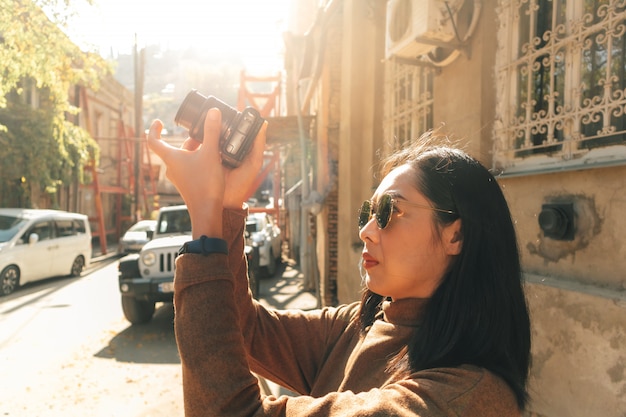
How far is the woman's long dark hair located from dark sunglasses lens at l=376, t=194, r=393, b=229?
0.29 feet

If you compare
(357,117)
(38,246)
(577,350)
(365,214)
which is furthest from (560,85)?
(38,246)

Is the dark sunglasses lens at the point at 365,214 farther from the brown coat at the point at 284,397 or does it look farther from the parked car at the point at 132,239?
the parked car at the point at 132,239

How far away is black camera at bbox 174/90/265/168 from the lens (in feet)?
4.14

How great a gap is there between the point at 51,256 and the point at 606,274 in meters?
11.6

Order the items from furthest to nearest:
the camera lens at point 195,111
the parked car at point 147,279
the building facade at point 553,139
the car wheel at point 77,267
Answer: the car wheel at point 77,267, the parked car at point 147,279, the building facade at point 553,139, the camera lens at point 195,111

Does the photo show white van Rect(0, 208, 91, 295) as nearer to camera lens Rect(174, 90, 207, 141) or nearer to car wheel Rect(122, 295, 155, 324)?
car wheel Rect(122, 295, 155, 324)

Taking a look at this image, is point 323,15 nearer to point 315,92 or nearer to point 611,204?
point 315,92

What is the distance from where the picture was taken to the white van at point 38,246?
32.2ft

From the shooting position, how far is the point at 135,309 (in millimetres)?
7480

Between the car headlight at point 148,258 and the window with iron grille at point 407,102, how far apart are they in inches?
159

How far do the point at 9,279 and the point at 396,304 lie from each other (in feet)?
34.8

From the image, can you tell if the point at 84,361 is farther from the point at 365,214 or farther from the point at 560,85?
the point at 560,85

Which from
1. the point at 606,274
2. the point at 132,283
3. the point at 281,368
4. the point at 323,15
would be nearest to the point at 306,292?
the point at 132,283

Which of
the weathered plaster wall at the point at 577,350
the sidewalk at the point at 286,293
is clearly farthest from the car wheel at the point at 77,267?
the weathered plaster wall at the point at 577,350
